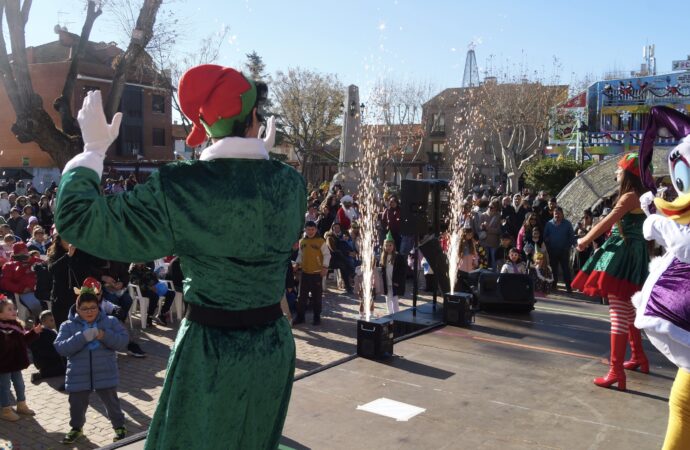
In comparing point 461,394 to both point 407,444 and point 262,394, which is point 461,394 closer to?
point 407,444

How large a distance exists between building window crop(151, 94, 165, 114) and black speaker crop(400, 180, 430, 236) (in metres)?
40.7

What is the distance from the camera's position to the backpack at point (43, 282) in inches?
310

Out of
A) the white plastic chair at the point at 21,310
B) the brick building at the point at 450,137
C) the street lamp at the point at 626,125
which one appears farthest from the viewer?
the brick building at the point at 450,137

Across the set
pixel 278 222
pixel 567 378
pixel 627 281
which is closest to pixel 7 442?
pixel 278 222

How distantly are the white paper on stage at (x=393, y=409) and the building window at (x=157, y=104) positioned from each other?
43.8m

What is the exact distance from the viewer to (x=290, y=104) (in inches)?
1571

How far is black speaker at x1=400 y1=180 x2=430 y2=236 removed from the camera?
793cm

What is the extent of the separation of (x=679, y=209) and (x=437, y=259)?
5656 mm

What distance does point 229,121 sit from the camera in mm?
2408

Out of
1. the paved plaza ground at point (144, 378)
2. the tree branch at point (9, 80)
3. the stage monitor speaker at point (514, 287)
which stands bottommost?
the paved plaza ground at point (144, 378)

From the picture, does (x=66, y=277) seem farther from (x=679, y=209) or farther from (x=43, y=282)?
(x=679, y=209)

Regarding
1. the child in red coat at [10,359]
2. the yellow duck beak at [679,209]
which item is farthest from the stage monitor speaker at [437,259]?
the yellow duck beak at [679,209]

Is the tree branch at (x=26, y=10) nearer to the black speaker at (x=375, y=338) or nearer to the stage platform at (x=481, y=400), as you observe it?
the black speaker at (x=375, y=338)

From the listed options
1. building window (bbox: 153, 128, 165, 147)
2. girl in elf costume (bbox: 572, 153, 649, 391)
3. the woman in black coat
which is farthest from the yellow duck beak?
building window (bbox: 153, 128, 165, 147)
